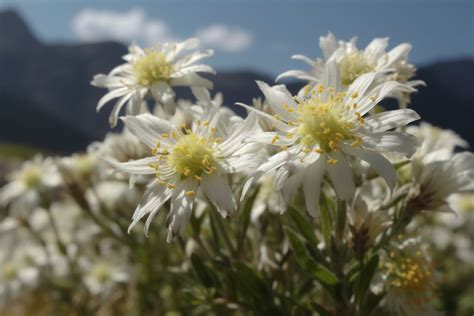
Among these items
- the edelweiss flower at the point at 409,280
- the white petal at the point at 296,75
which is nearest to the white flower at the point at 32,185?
the white petal at the point at 296,75

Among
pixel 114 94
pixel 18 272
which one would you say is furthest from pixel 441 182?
pixel 18 272

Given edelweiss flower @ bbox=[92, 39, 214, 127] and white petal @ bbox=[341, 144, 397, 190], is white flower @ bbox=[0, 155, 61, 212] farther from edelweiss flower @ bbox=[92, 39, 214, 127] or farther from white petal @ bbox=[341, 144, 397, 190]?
white petal @ bbox=[341, 144, 397, 190]

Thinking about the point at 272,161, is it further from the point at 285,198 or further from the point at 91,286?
the point at 91,286

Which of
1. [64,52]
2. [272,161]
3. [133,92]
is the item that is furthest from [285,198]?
[64,52]

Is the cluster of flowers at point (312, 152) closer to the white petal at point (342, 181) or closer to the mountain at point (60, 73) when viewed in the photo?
the white petal at point (342, 181)

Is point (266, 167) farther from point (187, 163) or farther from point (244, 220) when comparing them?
point (244, 220)

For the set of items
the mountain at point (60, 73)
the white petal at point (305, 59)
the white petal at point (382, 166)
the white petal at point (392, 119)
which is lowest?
the white petal at point (382, 166)

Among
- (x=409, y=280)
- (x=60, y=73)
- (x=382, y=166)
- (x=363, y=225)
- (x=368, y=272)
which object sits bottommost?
(x=409, y=280)
